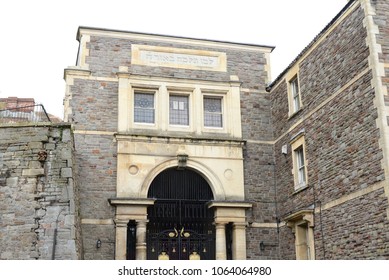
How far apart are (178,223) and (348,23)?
27.0ft

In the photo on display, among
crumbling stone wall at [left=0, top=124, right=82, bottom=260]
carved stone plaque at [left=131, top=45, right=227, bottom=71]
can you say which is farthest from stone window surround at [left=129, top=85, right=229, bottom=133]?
crumbling stone wall at [left=0, top=124, right=82, bottom=260]

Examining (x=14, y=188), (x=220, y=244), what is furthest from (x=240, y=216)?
(x=14, y=188)

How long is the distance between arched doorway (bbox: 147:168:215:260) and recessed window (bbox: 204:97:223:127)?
1950 millimetres

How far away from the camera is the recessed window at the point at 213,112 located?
63.2 feet

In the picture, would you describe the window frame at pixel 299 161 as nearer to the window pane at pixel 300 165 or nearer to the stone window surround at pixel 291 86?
the window pane at pixel 300 165

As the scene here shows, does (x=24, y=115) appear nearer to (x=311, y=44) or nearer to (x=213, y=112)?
(x=213, y=112)

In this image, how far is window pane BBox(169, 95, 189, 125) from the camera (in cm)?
1895

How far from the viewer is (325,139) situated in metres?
15.5

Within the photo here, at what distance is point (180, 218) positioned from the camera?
17953 mm

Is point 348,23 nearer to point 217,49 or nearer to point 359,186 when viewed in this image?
point 359,186

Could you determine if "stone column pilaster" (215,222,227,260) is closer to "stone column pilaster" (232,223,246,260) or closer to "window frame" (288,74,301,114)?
"stone column pilaster" (232,223,246,260)

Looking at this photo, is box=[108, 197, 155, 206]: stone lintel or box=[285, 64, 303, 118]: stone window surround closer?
box=[108, 197, 155, 206]: stone lintel

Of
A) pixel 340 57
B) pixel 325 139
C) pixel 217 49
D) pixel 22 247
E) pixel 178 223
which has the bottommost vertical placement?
pixel 22 247

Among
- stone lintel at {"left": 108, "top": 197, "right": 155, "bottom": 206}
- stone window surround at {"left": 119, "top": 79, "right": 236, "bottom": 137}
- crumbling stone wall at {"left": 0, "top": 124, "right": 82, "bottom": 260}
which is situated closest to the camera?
crumbling stone wall at {"left": 0, "top": 124, "right": 82, "bottom": 260}
